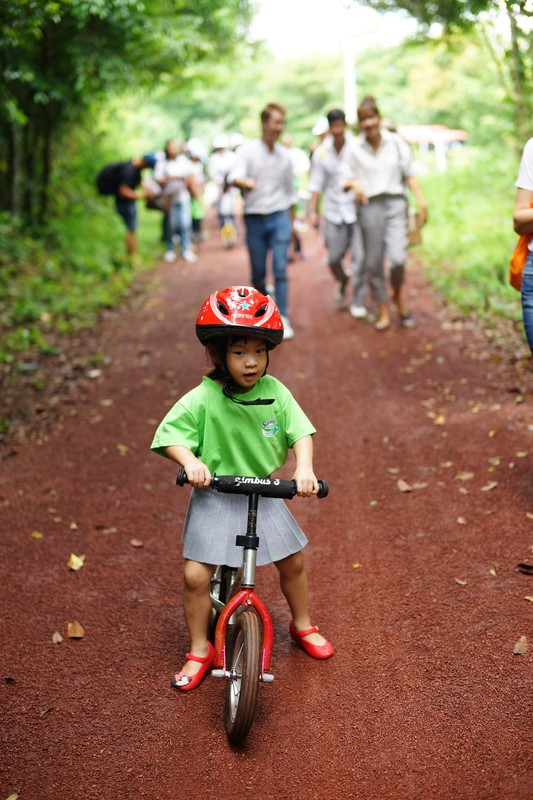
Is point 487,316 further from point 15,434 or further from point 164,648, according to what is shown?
point 164,648

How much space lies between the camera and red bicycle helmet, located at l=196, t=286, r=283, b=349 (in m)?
3.49

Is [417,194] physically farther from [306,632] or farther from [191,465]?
[191,465]

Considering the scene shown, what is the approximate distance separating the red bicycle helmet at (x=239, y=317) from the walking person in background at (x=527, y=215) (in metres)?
2.04

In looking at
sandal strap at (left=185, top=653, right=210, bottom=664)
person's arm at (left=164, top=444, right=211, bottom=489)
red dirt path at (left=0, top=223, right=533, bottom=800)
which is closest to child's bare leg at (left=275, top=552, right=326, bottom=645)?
red dirt path at (left=0, top=223, right=533, bottom=800)

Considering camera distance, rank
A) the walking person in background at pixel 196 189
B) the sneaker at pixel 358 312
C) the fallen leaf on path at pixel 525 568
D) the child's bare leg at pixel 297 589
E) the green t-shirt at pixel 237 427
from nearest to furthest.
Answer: the green t-shirt at pixel 237 427
the child's bare leg at pixel 297 589
the fallen leaf on path at pixel 525 568
the sneaker at pixel 358 312
the walking person in background at pixel 196 189

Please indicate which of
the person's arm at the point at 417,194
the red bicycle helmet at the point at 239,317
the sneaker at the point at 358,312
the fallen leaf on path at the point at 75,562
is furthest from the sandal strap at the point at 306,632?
the sneaker at the point at 358,312

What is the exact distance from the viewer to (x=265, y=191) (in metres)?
9.24

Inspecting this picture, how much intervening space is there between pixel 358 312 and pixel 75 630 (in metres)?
7.38

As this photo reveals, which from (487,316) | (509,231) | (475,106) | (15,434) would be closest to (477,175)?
(475,106)

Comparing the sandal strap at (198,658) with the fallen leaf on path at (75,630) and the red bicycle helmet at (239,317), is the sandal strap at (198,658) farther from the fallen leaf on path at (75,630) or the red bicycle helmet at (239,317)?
the red bicycle helmet at (239,317)

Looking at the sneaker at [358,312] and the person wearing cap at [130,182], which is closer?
the sneaker at [358,312]

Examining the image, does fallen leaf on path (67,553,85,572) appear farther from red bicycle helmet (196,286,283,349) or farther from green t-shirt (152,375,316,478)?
red bicycle helmet (196,286,283,349)

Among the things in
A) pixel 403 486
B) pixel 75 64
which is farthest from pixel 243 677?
pixel 75 64

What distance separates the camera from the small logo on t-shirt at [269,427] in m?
3.71
